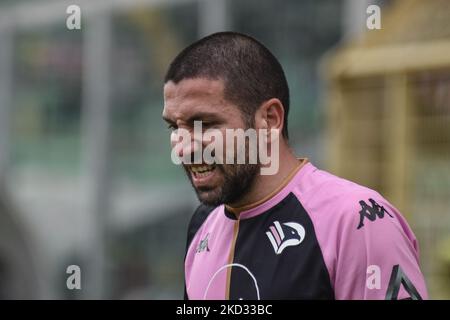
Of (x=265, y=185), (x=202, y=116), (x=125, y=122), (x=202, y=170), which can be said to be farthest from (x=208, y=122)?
(x=125, y=122)

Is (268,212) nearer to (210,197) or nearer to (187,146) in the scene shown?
(210,197)

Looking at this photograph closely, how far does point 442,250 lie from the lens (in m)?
5.86

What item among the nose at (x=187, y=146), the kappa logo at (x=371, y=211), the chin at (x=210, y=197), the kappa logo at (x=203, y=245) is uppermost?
the nose at (x=187, y=146)

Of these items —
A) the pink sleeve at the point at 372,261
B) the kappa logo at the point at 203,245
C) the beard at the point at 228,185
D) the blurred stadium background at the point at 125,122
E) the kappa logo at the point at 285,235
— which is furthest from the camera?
the blurred stadium background at the point at 125,122

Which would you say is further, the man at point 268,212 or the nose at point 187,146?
the nose at point 187,146

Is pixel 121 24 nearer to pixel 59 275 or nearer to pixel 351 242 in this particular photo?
pixel 59 275

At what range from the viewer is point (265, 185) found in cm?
279

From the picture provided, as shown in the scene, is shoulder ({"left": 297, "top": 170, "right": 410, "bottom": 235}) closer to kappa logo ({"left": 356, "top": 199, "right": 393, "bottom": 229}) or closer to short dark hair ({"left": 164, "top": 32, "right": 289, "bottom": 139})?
kappa logo ({"left": 356, "top": 199, "right": 393, "bottom": 229})

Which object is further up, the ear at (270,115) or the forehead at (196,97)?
the forehead at (196,97)

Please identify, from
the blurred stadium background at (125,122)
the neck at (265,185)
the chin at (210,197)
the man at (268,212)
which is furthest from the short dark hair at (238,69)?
the blurred stadium background at (125,122)

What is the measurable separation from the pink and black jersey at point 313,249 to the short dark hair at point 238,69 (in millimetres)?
247

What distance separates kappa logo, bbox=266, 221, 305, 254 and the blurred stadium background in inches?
151

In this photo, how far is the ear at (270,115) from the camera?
2766mm

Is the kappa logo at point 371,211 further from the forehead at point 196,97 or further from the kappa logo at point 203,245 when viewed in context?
the kappa logo at point 203,245
